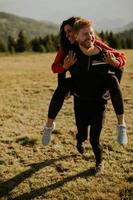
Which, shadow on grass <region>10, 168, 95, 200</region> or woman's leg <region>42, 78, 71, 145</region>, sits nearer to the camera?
woman's leg <region>42, 78, 71, 145</region>

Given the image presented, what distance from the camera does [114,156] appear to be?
8141 mm

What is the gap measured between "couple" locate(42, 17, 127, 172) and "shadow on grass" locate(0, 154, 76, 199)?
1208mm

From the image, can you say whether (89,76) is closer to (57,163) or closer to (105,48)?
(105,48)

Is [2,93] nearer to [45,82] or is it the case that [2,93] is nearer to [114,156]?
[45,82]

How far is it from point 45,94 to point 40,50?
65.1 metres

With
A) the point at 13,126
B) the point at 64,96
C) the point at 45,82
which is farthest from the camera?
the point at 45,82

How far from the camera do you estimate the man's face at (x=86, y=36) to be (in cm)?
541

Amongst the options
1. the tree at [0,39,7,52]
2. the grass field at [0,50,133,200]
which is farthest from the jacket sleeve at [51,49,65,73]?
the tree at [0,39,7,52]

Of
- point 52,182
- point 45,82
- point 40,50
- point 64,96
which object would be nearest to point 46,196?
point 52,182

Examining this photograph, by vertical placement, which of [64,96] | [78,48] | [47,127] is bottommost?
[47,127]

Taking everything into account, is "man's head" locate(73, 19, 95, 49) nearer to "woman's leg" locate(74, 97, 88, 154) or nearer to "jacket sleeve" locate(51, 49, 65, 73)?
"jacket sleeve" locate(51, 49, 65, 73)

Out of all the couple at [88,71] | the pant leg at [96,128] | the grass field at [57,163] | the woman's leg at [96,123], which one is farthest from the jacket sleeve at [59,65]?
the grass field at [57,163]

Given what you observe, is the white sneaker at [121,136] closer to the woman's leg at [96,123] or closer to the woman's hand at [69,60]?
the woman's leg at [96,123]

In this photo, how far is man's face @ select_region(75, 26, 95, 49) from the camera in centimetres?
541
